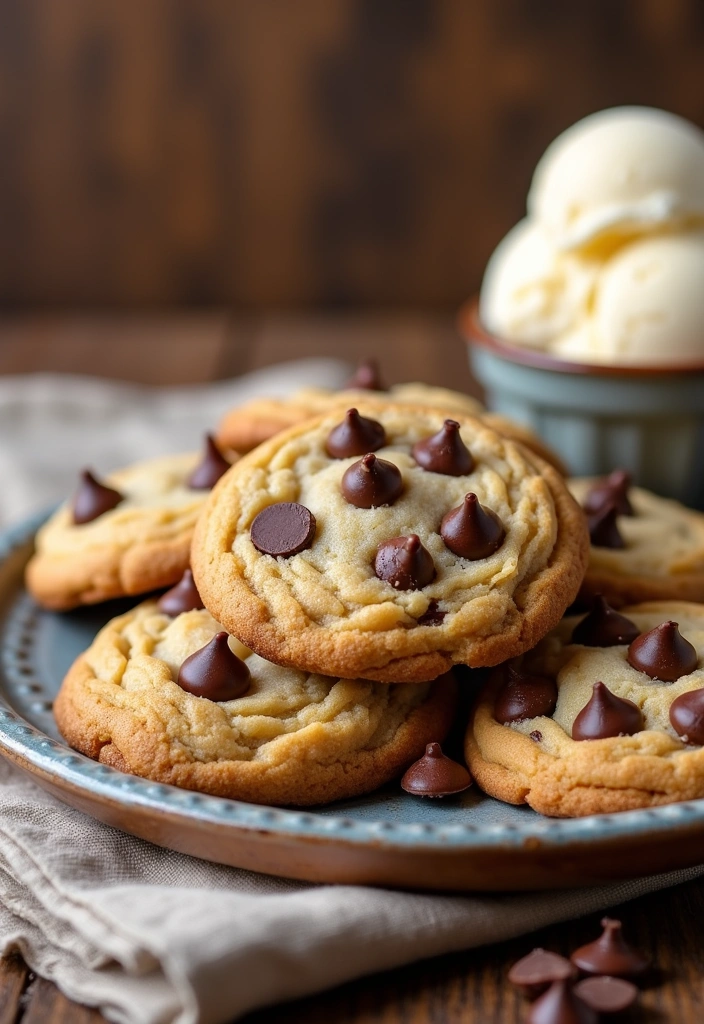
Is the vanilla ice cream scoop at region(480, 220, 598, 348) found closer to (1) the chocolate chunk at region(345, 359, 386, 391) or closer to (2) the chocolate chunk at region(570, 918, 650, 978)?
(1) the chocolate chunk at region(345, 359, 386, 391)

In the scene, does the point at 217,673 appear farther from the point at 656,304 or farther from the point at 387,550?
the point at 656,304

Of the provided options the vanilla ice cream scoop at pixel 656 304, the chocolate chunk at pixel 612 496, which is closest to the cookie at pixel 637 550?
the chocolate chunk at pixel 612 496

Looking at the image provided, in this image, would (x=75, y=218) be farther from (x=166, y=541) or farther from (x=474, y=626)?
(x=474, y=626)

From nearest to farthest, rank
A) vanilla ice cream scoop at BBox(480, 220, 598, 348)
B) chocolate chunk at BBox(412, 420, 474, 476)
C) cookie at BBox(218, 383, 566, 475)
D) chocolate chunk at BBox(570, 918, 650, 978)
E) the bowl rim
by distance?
chocolate chunk at BBox(570, 918, 650, 978) < chocolate chunk at BBox(412, 420, 474, 476) < cookie at BBox(218, 383, 566, 475) < the bowl rim < vanilla ice cream scoop at BBox(480, 220, 598, 348)

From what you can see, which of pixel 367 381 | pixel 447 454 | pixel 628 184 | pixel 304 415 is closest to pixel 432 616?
pixel 447 454

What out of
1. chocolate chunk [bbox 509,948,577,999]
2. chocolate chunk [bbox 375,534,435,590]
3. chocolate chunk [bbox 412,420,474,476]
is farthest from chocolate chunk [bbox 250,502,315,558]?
chocolate chunk [bbox 509,948,577,999]

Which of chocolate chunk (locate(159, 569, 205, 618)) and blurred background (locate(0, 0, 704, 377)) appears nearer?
chocolate chunk (locate(159, 569, 205, 618))
